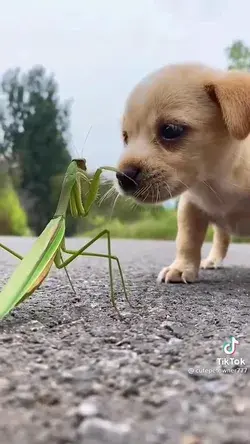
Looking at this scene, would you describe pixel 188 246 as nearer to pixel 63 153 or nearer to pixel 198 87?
pixel 198 87

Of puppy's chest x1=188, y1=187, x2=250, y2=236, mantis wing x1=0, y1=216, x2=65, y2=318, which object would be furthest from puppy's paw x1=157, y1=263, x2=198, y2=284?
mantis wing x1=0, y1=216, x2=65, y2=318

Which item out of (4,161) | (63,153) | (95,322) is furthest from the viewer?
(63,153)

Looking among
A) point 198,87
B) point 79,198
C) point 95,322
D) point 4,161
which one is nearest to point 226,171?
point 198,87

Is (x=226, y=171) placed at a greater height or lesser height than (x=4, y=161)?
greater

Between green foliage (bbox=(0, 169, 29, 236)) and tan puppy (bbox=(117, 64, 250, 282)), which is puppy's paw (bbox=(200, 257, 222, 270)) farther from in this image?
green foliage (bbox=(0, 169, 29, 236))

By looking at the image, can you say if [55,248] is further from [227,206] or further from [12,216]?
[12,216]

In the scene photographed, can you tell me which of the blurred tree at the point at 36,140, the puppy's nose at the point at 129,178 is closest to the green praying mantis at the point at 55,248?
the puppy's nose at the point at 129,178

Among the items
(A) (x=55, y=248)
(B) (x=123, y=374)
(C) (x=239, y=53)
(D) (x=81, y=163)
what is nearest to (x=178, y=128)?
(D) (x=81, y=163)
